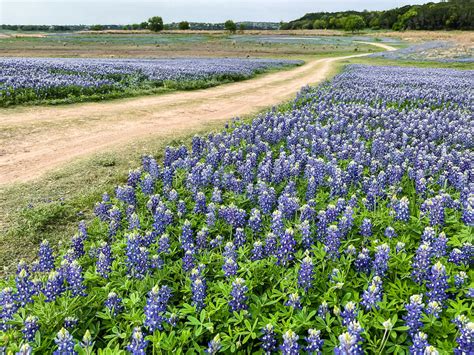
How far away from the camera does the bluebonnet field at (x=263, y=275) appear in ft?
9.90

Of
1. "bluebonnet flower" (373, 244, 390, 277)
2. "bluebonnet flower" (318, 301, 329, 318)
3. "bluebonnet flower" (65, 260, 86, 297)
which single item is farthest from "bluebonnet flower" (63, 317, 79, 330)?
"bluebonnet flower" (373, 244, 390, 277)

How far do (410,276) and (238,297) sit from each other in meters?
1.72

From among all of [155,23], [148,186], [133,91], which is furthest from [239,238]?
[155,23]

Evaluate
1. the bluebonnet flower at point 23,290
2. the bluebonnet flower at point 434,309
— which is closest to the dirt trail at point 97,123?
the bluebonnet flower at point 23,290

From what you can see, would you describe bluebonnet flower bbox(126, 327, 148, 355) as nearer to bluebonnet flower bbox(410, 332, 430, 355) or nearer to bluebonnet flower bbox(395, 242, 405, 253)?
bluebonnet flower bbox(410, 332, 430, 355)

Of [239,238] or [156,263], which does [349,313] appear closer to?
[239,238]

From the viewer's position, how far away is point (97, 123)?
1286 centimetres

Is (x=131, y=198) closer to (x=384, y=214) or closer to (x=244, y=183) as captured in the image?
(x=244, y=183)

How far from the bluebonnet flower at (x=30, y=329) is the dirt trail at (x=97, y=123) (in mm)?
5488

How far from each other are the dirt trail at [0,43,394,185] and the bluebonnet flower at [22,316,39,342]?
18.0 feet

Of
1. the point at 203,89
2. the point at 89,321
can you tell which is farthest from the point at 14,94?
the point at 89,321

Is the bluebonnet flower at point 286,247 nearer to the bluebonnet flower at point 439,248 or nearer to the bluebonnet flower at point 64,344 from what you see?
the bluebonnet flower at point 439,248

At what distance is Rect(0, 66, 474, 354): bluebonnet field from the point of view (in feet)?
9.90

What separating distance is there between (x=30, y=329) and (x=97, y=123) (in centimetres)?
1074
